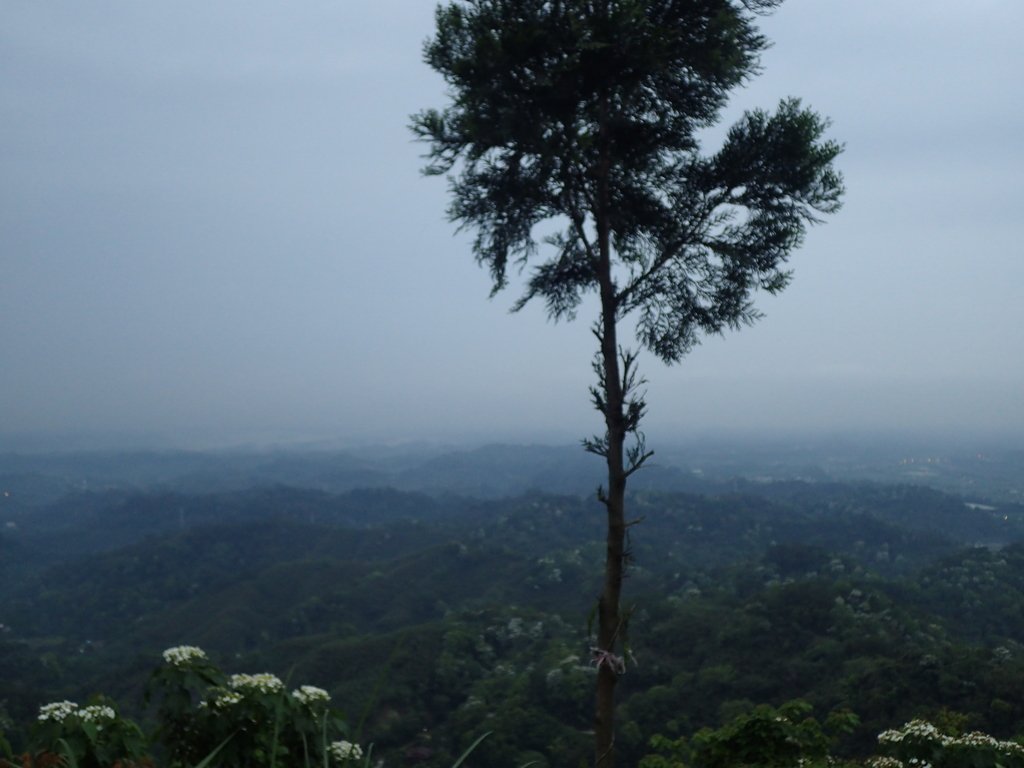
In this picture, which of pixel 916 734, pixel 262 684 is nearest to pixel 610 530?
pixel 916 734

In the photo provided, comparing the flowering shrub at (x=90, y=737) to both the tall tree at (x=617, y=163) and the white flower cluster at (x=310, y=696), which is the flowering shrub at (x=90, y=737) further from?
the tall tree at (x=617, y=163)

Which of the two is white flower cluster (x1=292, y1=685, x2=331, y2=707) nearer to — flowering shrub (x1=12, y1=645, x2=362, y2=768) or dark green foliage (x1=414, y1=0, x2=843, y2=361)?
flowering shrub (x1=12, y1=645, x2=362, y2=768)

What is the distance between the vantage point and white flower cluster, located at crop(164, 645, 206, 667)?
132 inches

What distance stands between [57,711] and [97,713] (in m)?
0.21

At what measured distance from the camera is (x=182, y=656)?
3.39 metres

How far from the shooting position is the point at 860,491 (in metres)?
148

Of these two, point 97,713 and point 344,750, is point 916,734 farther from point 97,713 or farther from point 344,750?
point 97,713

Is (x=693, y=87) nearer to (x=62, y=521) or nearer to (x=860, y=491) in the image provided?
(x=860, y=491)

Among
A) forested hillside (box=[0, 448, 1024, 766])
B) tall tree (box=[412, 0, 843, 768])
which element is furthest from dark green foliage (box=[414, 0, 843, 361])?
forested hillside (box=[0, 448, 1024, 766])

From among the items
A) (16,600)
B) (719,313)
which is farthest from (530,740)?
(16,600)

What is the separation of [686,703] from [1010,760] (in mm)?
40856

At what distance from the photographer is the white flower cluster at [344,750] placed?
125 inches

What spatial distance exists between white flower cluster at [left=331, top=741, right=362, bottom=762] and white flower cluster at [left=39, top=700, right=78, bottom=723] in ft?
3.80

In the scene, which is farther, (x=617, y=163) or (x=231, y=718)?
(x=617, y=163)
